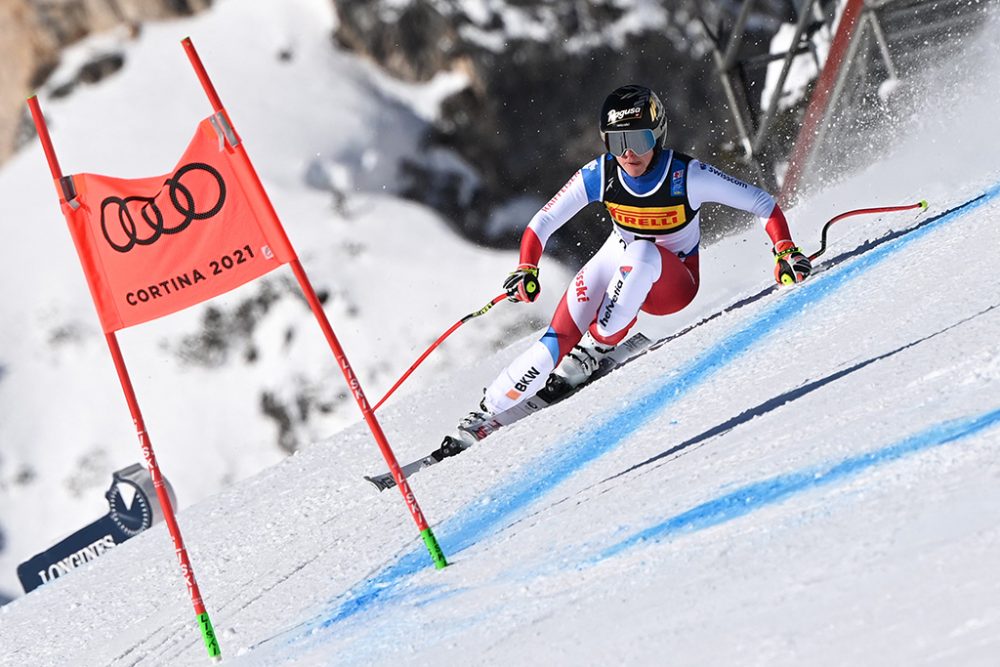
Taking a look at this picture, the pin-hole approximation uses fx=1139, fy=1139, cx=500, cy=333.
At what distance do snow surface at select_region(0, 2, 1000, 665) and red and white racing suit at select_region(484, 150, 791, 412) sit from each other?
241 millimetres

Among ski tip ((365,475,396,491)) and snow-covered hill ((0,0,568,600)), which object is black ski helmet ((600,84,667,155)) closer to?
ski tip ((365,475,396,491))

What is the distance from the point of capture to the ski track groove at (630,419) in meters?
3.41

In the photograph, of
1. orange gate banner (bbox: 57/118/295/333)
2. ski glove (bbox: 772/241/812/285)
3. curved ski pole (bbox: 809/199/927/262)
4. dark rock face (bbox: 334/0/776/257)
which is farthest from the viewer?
dark rock face (bbox: 334/0/776/257)

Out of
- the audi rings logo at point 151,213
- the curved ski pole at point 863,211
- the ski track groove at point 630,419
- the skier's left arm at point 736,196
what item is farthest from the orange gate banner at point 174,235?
the curved ski pole at point 863,211

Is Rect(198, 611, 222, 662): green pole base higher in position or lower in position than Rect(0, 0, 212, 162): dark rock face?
lower

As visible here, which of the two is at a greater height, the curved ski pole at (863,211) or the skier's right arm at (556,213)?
the skier's right arm at (556,213)

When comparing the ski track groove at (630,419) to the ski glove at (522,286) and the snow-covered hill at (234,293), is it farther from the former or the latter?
the snow-covered hill at (234,293)

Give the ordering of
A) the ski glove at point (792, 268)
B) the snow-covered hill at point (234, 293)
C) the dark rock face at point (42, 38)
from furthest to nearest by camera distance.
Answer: the dark rock face at point (42, 38), the snow-covered hill at point (234, 293), the ski glove at point (792, 268)

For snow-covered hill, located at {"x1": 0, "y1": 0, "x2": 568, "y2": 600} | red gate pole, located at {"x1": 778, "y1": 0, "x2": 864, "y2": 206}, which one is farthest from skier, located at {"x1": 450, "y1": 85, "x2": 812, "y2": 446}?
snow-covered hill, located at {"x1": 0, "y1": 0, "x2": 568, "y2": 600}

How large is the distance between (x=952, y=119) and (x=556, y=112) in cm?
1529

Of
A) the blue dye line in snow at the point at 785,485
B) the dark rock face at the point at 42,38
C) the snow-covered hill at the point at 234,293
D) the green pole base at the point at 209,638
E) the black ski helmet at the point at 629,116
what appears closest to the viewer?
the blue dye line in snow at the point at 785,485

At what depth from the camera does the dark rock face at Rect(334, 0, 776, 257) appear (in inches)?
885

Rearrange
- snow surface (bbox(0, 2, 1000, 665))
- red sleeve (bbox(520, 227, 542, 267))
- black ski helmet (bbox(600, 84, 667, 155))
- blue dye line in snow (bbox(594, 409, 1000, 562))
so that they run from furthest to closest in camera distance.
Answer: red sleeve (bbox(520, 227, 542, 267)) < black ski helmet (bbox(600, 84, 667, 155)) < blue dye line in snow (bbox(594, 409, 1000, 562)) < snow surface (bbox(0, 2, 1000, 665))

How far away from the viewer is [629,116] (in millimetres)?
4562
